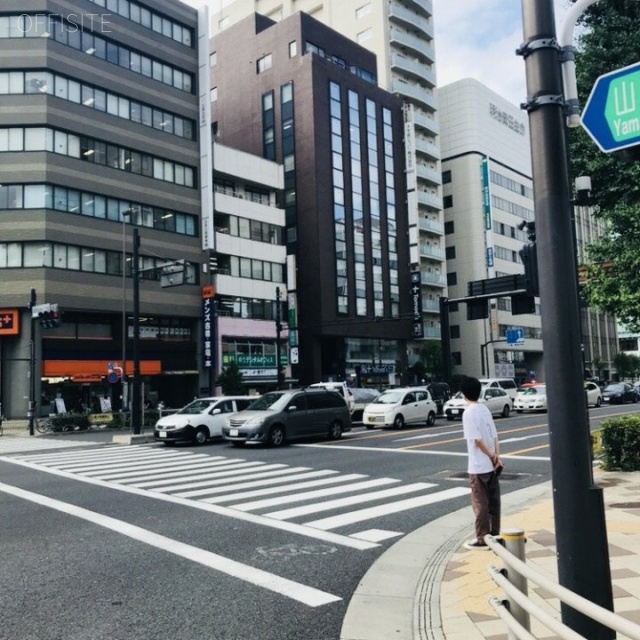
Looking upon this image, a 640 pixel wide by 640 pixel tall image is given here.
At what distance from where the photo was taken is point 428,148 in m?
69.4

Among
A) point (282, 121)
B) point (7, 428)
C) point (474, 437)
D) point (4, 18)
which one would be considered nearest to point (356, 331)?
point (282, 121)

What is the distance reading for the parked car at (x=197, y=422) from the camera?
20.5 m

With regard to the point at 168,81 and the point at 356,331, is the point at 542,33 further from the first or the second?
the point at 356,331

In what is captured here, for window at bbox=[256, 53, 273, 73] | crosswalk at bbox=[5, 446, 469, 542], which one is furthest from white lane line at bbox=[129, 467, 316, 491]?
window at bbox=[256, 53, 273, 73]

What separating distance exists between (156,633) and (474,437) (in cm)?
389

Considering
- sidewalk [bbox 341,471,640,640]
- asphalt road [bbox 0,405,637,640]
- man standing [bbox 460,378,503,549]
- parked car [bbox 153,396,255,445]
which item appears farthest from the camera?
parked car [bbox 153,396,255,445]

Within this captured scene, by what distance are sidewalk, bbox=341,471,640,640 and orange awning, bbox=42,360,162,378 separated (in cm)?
3291

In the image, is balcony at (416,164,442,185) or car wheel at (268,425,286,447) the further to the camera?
balcony at (416,164,442,185)

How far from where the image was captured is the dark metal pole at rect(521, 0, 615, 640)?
3.44m

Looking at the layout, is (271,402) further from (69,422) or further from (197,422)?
(69,422)

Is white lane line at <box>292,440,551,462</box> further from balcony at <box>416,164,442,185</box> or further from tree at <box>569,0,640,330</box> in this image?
balcony at <box>416,164,442,185</box>

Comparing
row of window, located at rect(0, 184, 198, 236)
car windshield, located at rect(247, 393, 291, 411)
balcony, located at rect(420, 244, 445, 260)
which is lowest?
car windshield, located at rect(247, 393, 291, 411)

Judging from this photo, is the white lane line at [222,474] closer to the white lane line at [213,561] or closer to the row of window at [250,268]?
the white lane line at [213,561]

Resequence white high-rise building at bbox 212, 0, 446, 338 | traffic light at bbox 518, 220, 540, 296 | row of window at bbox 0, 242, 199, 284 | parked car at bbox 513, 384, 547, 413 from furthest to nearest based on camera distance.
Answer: white high-rise building at bbox 212, 0, 446, 338, row of window at bbox 0, 242, 199, 284, parked car at bbox 513, 384, 547, 413, traffic light at bbox 518, 220, 540, 296
